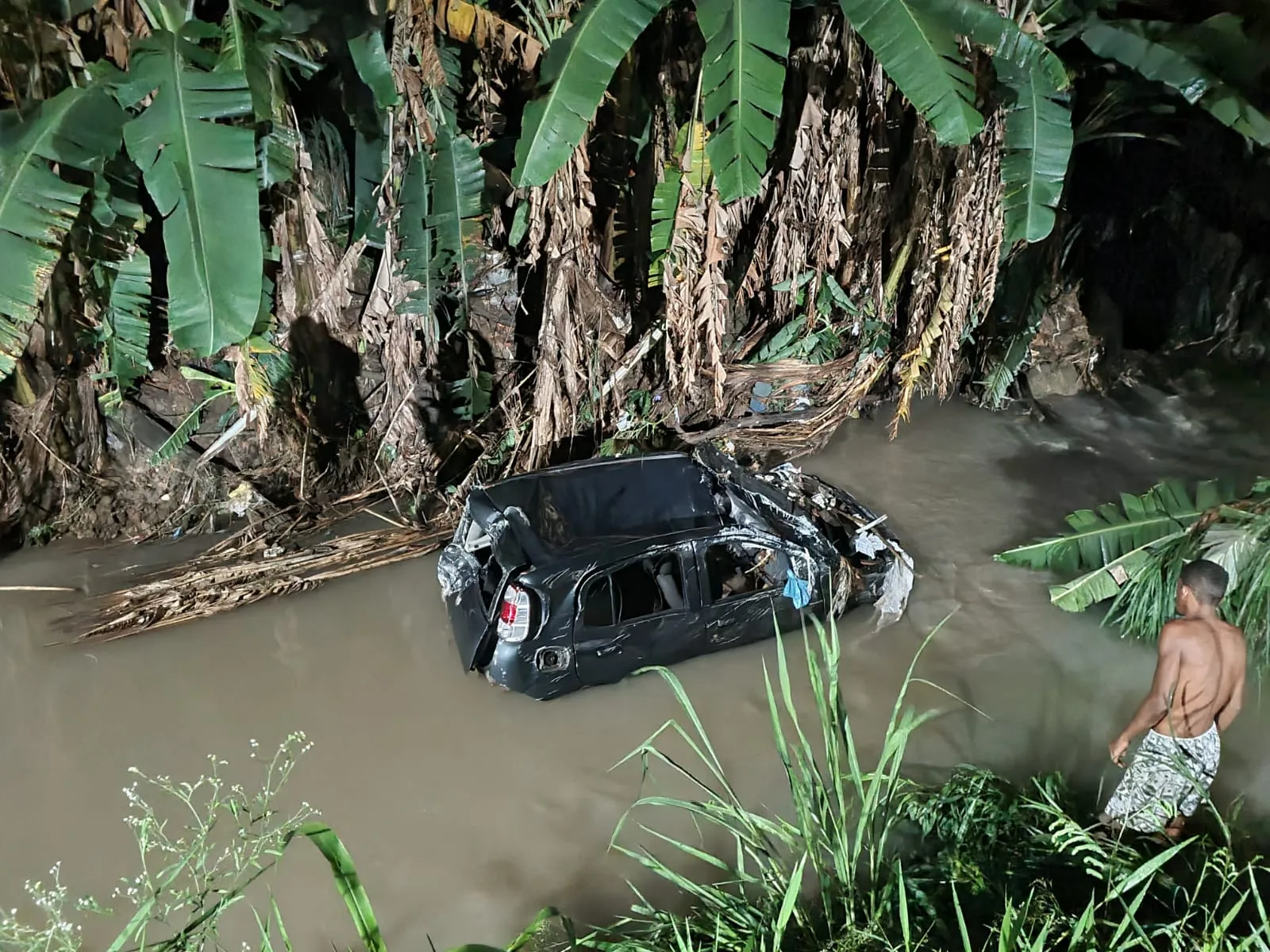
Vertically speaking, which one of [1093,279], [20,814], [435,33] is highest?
[435,33]

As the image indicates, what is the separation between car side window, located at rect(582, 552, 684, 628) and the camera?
521cm

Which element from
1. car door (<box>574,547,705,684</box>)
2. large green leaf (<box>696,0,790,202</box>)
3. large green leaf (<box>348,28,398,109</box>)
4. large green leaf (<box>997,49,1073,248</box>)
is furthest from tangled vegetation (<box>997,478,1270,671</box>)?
large green leaf (<box>348,28,398,109</box>)

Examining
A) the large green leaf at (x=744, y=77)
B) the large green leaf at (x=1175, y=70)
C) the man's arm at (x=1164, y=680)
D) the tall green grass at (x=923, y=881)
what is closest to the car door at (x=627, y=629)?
the tall green grass at (x=923, y=881)

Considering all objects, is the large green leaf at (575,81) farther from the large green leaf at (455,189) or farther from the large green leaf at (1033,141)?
the large green leaf at (1033,141)

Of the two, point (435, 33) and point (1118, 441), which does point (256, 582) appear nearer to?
point (435, 33)

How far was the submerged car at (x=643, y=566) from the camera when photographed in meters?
4.98

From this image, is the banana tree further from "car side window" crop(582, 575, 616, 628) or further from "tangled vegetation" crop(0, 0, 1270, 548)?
"car side window" crop(582, 575, 616, 628)

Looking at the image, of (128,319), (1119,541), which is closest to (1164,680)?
(1119,541)

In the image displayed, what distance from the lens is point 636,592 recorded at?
5.75m

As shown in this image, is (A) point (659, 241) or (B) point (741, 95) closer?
(B) point (741, 95)

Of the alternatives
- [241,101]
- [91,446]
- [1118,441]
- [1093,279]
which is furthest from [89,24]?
[1093,279]

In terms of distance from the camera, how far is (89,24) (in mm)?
5410

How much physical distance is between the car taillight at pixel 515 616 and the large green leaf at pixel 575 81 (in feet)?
7.61

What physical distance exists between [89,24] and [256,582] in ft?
12.6
